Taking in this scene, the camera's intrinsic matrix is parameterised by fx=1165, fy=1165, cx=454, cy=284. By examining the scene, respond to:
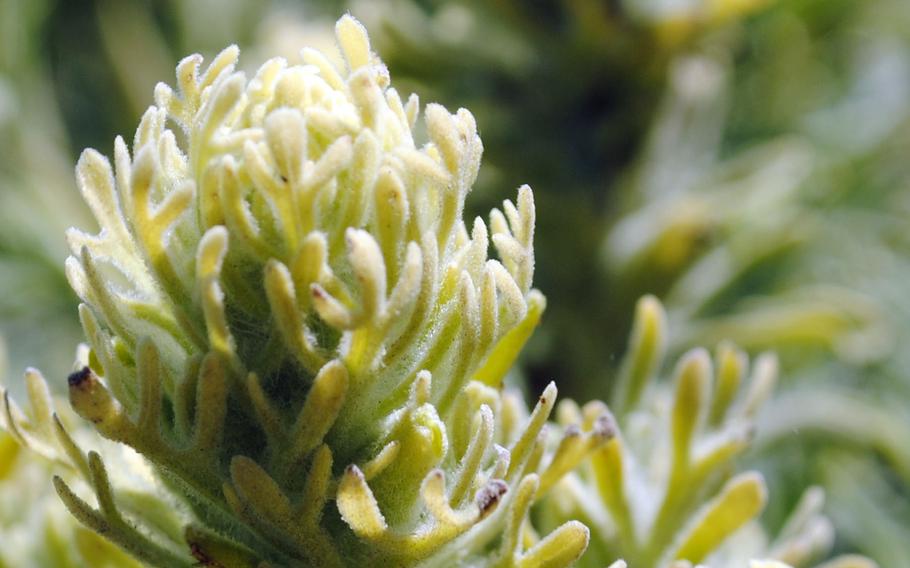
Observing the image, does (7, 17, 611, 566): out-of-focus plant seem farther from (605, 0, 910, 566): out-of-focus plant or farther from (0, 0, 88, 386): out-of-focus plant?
(0, 0, 88, 386): out-of-focus plant

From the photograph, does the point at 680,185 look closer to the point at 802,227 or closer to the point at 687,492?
the point at 802,227

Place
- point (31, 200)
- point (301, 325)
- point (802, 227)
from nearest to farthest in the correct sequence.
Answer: point (301, 325) < point (802, 227) < point (31, 200)

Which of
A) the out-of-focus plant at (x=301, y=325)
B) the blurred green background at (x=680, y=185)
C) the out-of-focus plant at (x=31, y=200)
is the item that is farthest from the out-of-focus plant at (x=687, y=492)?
the out-of-focus plant at (x=31, y=200)

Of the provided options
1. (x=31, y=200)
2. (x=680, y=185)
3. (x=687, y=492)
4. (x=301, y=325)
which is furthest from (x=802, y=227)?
(x=31, y=200)

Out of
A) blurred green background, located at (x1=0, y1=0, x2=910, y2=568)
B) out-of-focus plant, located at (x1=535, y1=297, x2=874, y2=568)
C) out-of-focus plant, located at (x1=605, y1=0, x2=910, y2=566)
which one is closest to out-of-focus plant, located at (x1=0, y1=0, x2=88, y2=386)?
blurred green background, located at (x1=0, y1=0, x2=910, y2=568)

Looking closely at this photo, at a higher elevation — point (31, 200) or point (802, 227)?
point (31, 200)

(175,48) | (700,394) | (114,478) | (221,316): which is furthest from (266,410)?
(175,48)

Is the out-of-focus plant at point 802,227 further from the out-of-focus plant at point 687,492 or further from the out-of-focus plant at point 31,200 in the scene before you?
the out-of-focus plant at point 31,200
